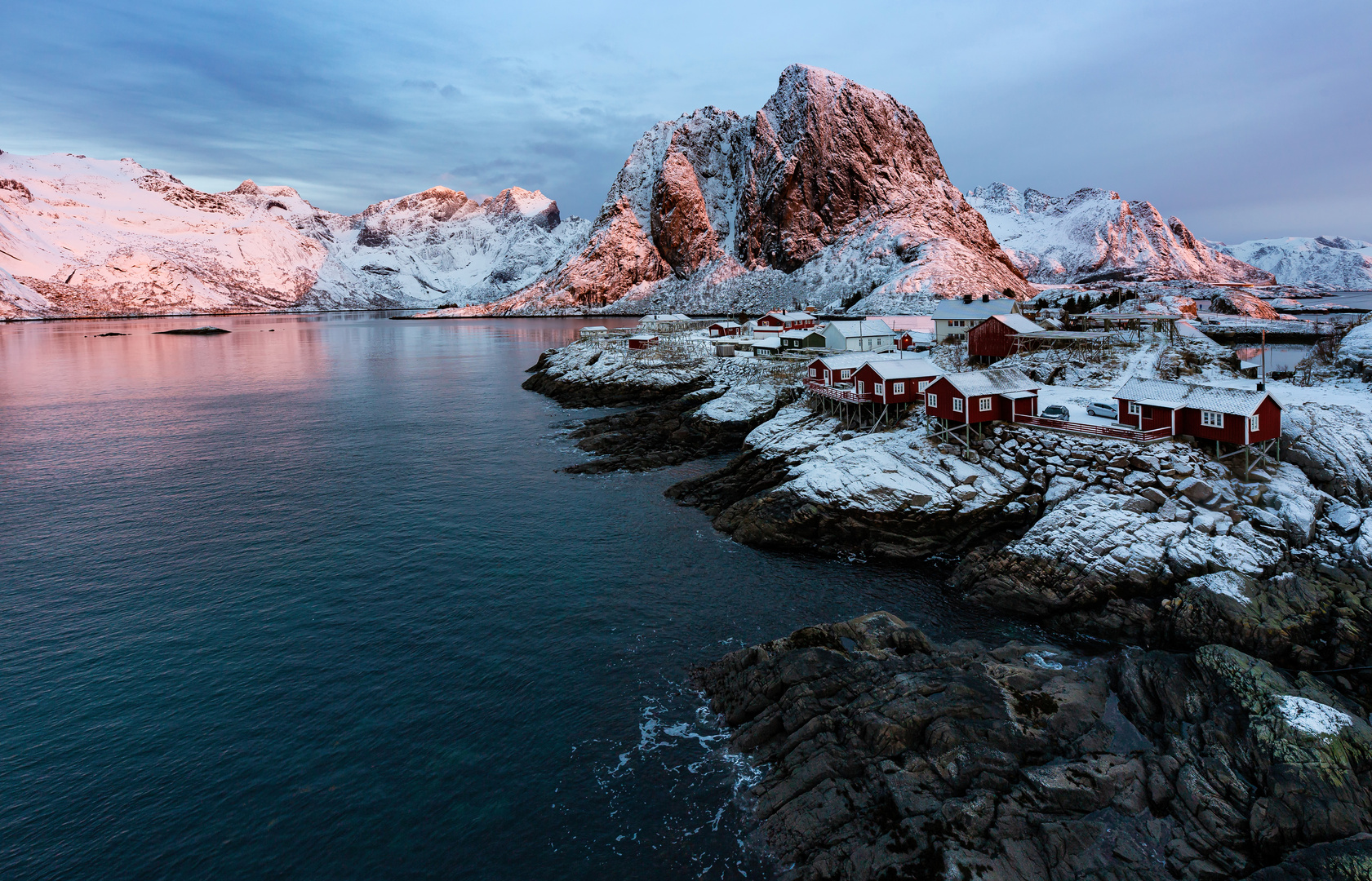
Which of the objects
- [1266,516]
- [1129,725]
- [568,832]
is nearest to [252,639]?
[568,832]

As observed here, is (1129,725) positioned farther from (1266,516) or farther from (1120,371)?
(1120,371)

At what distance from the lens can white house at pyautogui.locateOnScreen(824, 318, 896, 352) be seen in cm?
7569

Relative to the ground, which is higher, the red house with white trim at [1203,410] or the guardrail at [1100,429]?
the red house with white trim at [1203,410]

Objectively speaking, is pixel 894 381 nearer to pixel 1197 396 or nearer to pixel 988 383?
pixel 988 383

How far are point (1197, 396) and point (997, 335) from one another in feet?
95.4

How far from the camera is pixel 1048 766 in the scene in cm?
1761

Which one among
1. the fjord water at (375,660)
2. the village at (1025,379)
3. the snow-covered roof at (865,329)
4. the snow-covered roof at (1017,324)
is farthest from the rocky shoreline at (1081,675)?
the snow-covered roof at (865,329)

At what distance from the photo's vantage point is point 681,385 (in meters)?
80.1

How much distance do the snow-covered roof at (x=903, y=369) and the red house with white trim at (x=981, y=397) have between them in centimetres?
524

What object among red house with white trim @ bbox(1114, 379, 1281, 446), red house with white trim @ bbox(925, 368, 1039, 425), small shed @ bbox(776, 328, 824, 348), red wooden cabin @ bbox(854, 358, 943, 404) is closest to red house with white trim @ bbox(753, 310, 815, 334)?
small shed @ bbox(776, 328, 824, 348)

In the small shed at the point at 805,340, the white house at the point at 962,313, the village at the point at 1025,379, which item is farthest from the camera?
the small shed at the point at 805,340

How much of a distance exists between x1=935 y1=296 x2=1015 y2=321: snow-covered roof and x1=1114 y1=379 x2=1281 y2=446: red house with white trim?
43187mm

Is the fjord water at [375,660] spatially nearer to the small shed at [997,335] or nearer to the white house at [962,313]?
the small shed at [997,335]

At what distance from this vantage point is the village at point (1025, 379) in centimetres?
3416
